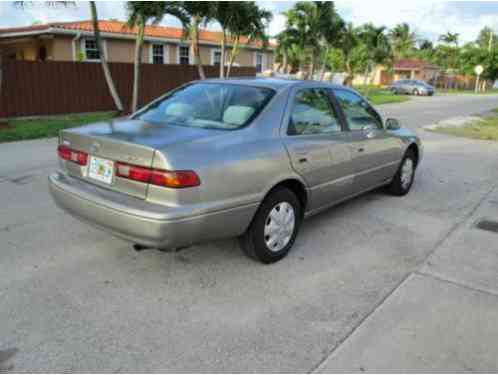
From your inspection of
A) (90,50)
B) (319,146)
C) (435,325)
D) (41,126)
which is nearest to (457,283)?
(435,325)

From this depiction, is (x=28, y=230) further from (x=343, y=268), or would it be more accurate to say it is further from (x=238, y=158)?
(x=343, y=268)

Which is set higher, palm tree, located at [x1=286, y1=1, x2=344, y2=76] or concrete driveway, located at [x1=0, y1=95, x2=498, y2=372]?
palm tree, located at [x1=286, y1=1, x2=344, y2=76]

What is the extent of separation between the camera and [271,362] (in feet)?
8.20

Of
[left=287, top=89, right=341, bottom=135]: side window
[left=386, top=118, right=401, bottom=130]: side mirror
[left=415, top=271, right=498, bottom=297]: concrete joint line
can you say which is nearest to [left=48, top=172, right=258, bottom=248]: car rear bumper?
[left=287, top=89, right=341, bottom=135]: side window

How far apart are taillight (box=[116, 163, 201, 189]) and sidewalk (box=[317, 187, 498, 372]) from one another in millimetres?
Result: 1416

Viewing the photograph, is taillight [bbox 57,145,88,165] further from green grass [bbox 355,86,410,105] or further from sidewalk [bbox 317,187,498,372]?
green grass [bbox 355,86,410,105]

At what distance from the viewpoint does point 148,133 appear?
3299mm

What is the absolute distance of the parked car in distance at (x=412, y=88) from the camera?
35.3 metres

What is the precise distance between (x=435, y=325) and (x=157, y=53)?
22390 mm

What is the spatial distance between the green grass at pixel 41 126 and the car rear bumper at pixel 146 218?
7.38 metres

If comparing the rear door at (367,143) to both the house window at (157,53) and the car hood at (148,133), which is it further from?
the house window at (157,53)

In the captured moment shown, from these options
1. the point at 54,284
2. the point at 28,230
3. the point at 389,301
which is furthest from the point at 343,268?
the point at 28,230

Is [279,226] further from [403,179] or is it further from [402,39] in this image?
[402,39]

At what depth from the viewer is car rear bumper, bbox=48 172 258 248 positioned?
289cm
